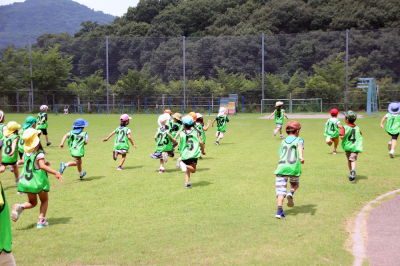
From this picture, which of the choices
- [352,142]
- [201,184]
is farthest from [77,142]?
[352,142]

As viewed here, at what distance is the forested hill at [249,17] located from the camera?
2304 inches

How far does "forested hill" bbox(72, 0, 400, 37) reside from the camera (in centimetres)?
5853

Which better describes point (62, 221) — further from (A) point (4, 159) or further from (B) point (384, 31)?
(B) point (384, 31)

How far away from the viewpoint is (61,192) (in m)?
9.51

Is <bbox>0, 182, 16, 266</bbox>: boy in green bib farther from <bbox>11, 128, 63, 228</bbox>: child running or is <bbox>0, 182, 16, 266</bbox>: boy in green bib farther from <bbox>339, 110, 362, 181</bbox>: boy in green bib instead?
<bbox>339, 110, 362, 181</bbox>: boy in green bib

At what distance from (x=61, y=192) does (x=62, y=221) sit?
2.48m

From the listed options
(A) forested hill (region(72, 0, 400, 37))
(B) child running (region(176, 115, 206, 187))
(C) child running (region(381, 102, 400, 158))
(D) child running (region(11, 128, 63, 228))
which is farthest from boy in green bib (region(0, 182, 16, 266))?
(A) forested hill (region(72, 0, 400, 37))

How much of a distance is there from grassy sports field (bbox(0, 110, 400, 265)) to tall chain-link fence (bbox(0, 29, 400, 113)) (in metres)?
34.3

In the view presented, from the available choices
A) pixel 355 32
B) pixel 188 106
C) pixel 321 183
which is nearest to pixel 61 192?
pixel 321 183

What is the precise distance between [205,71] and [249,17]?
69.0ft

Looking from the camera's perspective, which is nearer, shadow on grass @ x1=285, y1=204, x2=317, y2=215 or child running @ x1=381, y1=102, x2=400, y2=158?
shadow on grass @ x1=285, y1=204, x2=317, y2=215

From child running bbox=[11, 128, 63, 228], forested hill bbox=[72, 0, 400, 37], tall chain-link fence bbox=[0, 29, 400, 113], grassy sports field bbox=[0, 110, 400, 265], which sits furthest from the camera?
forested hill bbox=[72, 0, 400, 37]

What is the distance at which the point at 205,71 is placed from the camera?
50250 mm

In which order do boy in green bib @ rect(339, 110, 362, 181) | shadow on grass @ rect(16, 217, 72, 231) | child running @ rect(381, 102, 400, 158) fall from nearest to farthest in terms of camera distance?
shadow on grass @ rect(16, 217, 72, 231) → boy in green bib @ rect(339, 110, 362, 181) → child running @ rect(381, 102, 400, 158)
